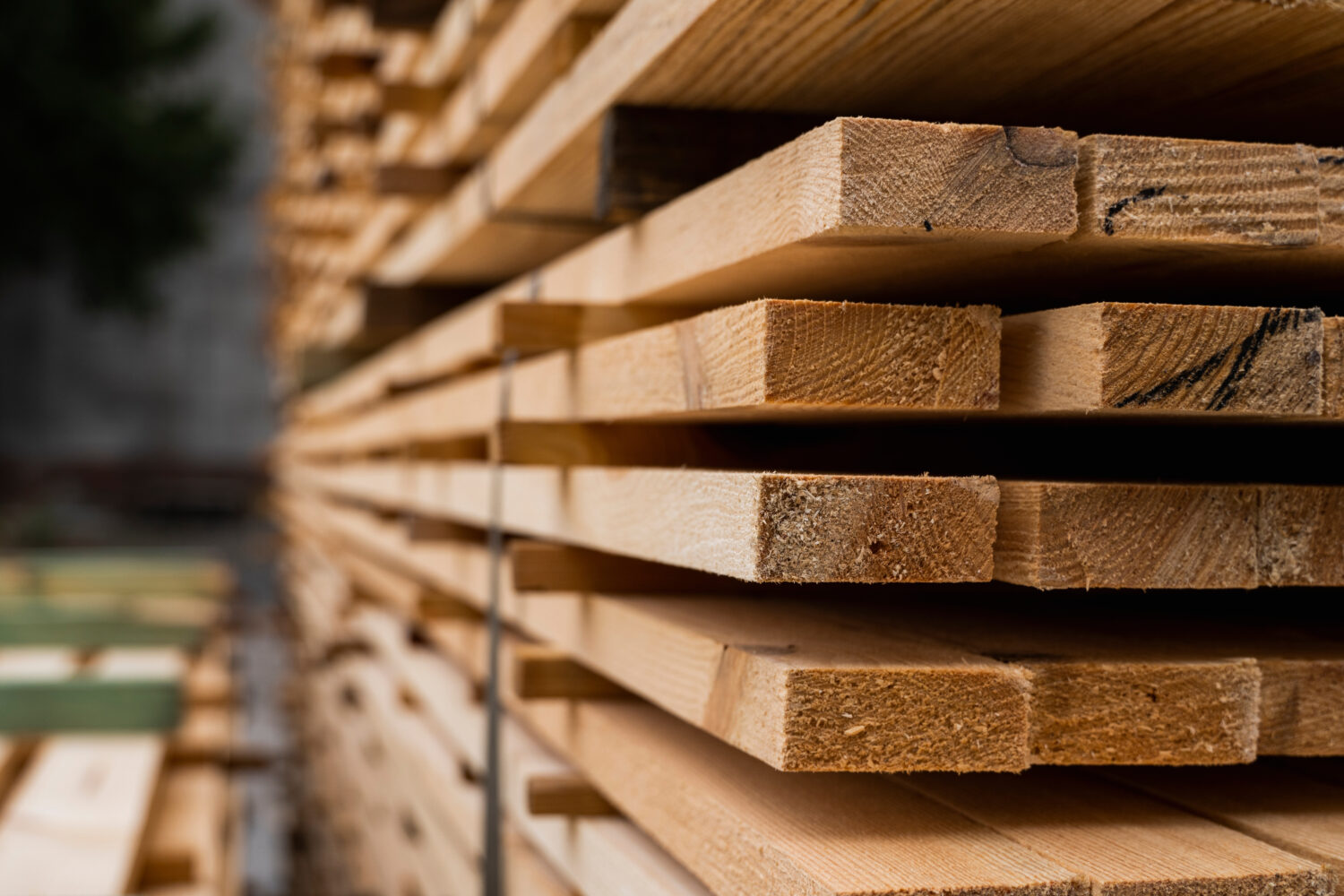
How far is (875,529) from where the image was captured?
1.27 meters

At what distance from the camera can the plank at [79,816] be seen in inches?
84.7

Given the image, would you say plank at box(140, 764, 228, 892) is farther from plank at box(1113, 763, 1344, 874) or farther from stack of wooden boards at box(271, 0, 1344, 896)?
plank at box(1113, 763, 1344, 874)

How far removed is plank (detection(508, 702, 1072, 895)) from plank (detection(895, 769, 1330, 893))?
1.6 inches

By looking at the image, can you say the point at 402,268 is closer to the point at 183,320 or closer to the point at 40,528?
the point at 40,528

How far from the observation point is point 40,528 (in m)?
10.4

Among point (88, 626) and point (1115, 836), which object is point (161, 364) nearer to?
point (88, 626)

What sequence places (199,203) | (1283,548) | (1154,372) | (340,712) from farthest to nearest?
(199,203) < (340,712) < (1283,548) < (1154,372)

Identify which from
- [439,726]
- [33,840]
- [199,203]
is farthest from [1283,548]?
[199,203]

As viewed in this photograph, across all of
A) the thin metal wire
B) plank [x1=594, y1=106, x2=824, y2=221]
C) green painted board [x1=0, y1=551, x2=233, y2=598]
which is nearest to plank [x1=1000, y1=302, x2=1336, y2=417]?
plank [x1=594, y1=106, x2=824, y2=221]

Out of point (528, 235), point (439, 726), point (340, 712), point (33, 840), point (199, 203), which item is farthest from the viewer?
point (199, 203)

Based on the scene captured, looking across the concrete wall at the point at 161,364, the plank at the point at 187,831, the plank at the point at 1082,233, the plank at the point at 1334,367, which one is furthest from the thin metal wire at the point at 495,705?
the concrete wall at the point at 161,364

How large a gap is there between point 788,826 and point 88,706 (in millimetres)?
2241

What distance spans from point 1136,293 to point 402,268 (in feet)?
8.04

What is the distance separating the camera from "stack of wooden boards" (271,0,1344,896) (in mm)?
1254
